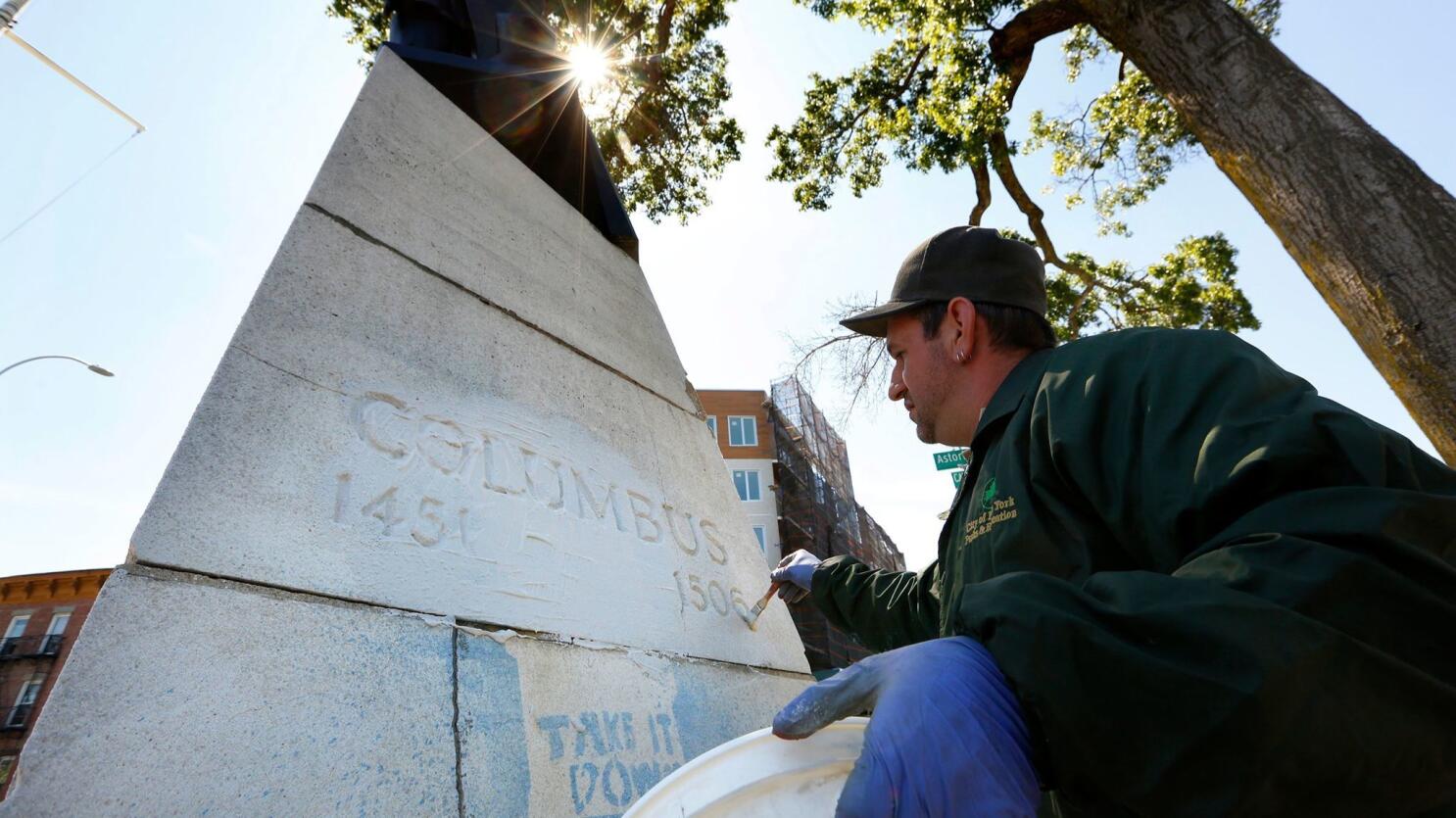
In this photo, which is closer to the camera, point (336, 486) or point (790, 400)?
point (336, 486)

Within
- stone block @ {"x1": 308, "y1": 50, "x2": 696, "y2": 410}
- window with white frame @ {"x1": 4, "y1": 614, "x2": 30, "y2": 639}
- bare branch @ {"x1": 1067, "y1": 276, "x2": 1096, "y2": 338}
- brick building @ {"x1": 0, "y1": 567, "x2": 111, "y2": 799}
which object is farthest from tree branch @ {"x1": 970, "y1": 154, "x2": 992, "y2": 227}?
window with white frame @ {"x1": 4, "y1": 614, "x2": 30, "y2": 639}

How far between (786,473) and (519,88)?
26.5 metres

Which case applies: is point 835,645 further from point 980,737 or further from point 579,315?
point 980,737

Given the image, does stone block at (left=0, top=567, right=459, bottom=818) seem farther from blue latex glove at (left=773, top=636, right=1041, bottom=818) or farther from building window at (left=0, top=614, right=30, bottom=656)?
building window at (left=0, top=614, right=30, bottom=656)

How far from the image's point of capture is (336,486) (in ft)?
5.69

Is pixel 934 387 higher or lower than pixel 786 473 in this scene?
lower

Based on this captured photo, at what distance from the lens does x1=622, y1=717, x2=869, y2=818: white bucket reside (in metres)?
0.98

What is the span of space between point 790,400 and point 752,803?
1255 inches

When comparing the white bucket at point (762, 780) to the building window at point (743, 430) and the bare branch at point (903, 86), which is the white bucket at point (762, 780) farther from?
the building window at point (743, 430)

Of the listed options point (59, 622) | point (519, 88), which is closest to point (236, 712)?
point (519, 88)

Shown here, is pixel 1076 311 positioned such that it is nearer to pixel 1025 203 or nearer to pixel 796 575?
pixel 1025 203

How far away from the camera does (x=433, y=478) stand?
197 cm

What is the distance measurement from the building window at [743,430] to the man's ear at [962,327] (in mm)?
28438

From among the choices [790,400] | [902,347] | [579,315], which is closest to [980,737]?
[902,347]
